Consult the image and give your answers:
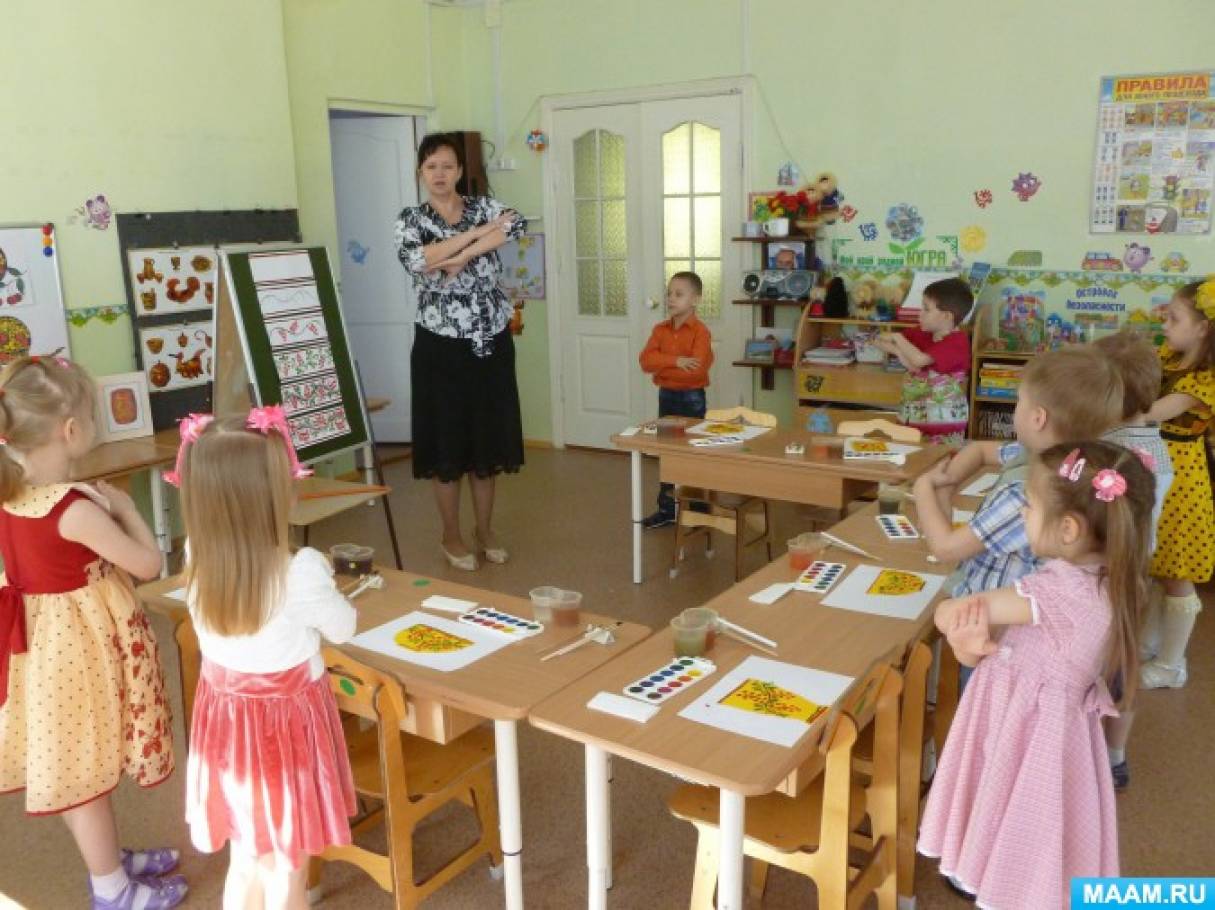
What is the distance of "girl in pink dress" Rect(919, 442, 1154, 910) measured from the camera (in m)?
1.85

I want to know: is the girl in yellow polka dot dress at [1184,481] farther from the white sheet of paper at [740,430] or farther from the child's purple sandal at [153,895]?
the child's purple sandal at [153,895]

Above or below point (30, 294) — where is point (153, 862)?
below

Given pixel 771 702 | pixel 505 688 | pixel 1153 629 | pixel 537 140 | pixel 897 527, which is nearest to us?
pixel 771 702

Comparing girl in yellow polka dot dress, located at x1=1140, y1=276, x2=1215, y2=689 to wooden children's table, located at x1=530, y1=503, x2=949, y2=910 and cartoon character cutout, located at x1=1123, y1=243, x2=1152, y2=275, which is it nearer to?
wooden children's table, located at x1=530, y1=503, x2=949, y2=910

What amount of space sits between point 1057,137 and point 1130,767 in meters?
3.42

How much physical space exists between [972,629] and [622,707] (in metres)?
0.66

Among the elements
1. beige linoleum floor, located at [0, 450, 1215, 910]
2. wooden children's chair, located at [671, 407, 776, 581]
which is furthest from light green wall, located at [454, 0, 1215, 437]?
beige linoleum floor, located at [0, 450, 1215, 910]

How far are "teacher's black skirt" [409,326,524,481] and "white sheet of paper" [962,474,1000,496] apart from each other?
204 centimetres

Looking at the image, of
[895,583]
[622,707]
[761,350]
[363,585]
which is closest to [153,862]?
Answer: [363,585]

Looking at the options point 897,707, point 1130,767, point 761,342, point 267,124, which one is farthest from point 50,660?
point 761,342

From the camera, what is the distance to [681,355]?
509 cm

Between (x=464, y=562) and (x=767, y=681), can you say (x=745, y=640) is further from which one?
(x=464, y=562)

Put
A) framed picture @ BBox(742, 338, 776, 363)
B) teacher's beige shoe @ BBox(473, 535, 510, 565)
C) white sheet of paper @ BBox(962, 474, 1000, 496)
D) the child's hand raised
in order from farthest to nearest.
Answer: framed picture @ BBox(742, 338, 776, 363) → teacher's beige shoe @ BBox(473, 535, 510, 565) → white sheet of paper @ BBox(962, 474, 1000, 496) → the child's hand raised

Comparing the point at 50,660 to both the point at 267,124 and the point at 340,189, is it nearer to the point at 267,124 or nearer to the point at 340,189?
the point at 267,124
